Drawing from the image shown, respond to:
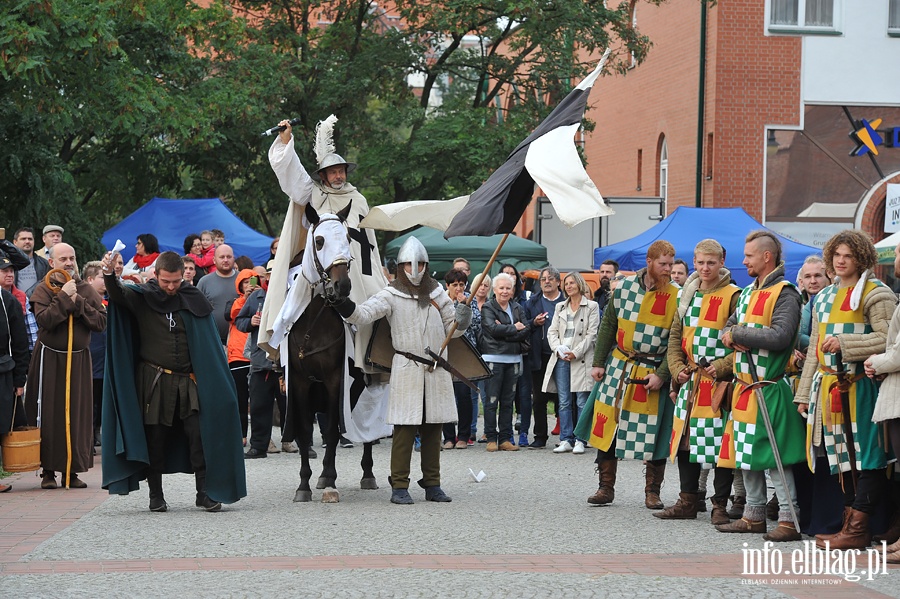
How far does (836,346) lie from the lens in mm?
8156

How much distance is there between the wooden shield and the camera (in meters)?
10.6

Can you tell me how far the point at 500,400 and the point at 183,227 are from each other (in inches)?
319

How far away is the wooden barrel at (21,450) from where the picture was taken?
11.4 m

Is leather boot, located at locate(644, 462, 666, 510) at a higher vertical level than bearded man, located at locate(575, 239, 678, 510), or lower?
lower

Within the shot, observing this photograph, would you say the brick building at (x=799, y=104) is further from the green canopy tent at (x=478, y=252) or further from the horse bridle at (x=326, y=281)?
the horse bridle at (x=326, y=281)

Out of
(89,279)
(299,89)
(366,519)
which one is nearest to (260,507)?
(366,519)

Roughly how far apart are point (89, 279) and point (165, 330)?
3.83 m

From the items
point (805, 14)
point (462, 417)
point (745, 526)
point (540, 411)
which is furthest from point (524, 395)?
point (805, 14)

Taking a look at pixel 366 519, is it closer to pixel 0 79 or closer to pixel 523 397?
pixel 523 397

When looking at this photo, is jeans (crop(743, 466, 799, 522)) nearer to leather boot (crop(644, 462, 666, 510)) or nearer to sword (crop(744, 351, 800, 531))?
sword (crop(744, 351, 800, 531))

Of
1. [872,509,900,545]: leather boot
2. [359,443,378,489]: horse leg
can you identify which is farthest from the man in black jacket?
[872,509,900,545]: leather boot

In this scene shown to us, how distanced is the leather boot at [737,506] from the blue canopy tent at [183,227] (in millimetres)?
11994

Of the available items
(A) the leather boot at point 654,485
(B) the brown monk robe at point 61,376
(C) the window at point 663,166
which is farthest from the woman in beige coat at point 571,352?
(C) the window at point 663,166

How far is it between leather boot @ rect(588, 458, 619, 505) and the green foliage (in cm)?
1333
